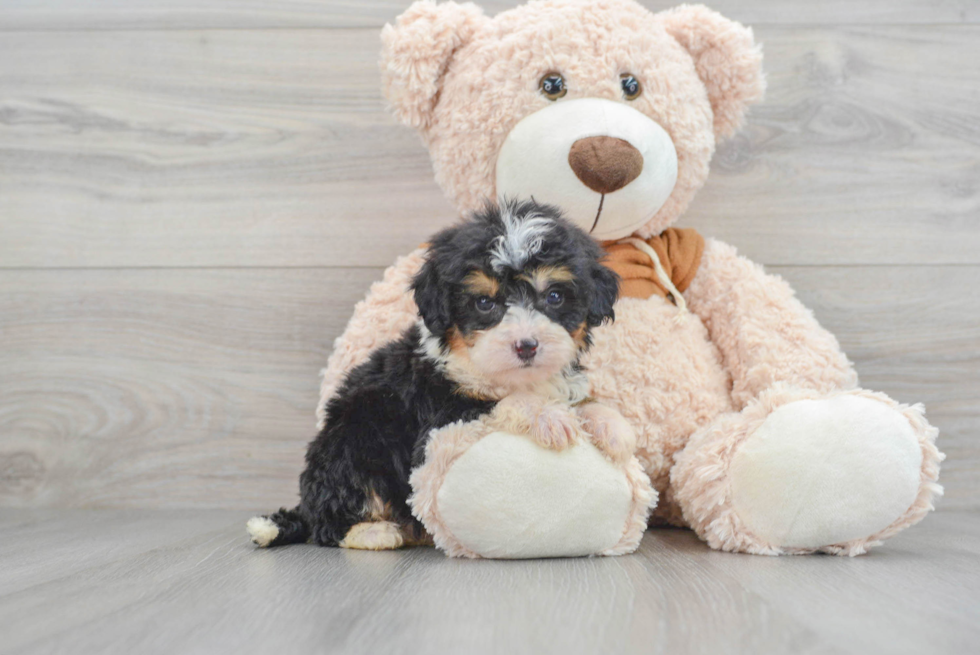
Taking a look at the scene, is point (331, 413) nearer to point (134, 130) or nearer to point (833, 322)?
point (134, 130)

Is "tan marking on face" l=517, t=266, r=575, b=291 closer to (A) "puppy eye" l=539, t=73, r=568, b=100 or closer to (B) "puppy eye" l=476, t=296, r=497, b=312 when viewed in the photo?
(B) "puppy eye" l=476, t=296, r=497, b=312

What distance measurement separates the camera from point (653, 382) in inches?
55.0

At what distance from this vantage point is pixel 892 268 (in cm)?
173

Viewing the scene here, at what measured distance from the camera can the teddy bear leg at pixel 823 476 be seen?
1.15m

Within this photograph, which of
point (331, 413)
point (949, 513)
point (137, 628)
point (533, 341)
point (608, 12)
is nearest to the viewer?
point (137, 628)

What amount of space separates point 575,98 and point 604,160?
15cm

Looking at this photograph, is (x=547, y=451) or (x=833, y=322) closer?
(x=547, y=451)

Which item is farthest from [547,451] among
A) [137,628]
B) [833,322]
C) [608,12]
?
[833,322]

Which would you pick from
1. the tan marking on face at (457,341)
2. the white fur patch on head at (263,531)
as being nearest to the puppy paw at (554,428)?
the tan marking on face at (457,341)

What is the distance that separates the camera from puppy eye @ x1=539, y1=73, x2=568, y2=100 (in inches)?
54.0

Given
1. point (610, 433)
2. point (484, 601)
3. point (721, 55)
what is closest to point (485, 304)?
point (610, 433)

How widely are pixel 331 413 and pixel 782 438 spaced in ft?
2.31

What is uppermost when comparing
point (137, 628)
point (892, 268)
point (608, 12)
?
point (608, 12)

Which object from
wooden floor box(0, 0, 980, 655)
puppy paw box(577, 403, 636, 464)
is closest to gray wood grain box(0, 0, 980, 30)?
wooden floor box(0, 0, 980, 655)
